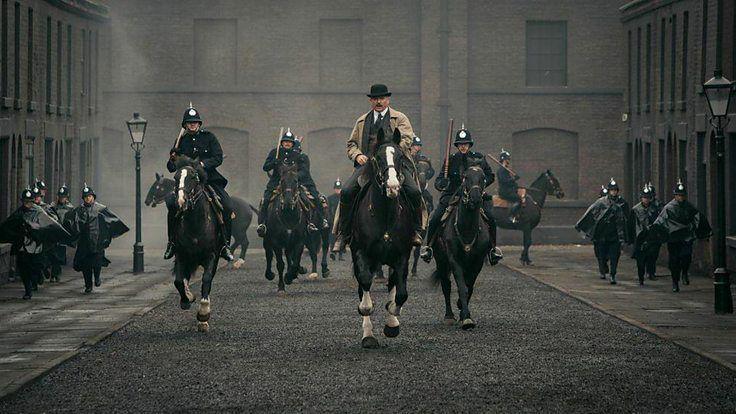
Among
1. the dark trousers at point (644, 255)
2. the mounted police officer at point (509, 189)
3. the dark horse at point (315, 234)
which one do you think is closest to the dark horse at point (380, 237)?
the dark horse at point (315, 234)

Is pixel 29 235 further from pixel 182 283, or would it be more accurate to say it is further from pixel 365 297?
pixel 365 297

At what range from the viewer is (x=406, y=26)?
142 ft

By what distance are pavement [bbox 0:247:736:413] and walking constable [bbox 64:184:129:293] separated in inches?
187

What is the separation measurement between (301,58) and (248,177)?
13.4ft

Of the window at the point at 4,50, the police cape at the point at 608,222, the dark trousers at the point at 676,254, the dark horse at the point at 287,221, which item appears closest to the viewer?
the dark horse at the point at 287,221

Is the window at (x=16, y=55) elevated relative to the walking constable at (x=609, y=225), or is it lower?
elevated

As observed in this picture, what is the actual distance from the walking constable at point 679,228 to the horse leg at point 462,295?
766 centimetres

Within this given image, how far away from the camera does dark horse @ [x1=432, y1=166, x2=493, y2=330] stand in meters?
17.6

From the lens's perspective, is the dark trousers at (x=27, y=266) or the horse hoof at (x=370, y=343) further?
the dark trousers at (x=27, y=266)

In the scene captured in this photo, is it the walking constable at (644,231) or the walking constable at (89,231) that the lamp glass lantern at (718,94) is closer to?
the walking constable at (644,231)

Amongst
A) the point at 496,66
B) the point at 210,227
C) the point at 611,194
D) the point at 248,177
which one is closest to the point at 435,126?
the point at 496,66

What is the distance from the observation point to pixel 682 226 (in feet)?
80.3

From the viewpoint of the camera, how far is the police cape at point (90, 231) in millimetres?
24484

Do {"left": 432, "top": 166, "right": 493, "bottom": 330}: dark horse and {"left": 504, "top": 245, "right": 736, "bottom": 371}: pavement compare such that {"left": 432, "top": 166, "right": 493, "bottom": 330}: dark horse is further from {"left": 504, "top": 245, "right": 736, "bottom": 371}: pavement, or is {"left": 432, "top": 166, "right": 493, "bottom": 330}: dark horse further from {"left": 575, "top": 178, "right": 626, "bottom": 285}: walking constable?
{"left": 575, "top": 178, "right": 626, "bottom": 285}: walking constable
